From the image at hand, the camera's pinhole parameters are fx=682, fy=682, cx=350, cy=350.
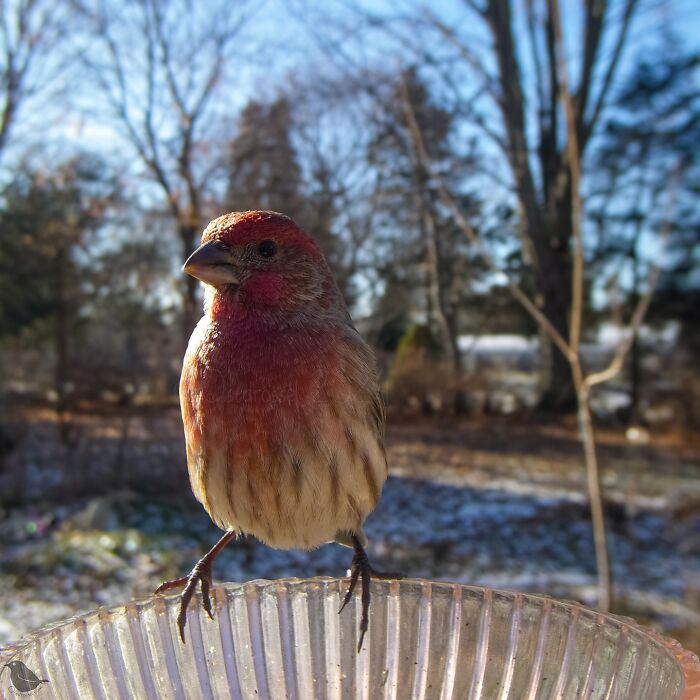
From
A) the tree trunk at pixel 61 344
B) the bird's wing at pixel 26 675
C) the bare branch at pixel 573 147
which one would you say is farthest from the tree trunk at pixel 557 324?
the bird's wing at pixel 26 675

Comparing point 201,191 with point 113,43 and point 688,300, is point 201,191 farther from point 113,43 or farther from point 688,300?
point 688,300

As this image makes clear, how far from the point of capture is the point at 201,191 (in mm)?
4312

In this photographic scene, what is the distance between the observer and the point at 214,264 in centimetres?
129

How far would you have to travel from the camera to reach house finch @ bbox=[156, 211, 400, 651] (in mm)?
1296

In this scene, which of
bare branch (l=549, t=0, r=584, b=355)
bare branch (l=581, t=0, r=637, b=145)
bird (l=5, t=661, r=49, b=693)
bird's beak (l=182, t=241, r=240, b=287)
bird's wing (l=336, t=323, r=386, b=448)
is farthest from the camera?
bare branch (l=581, t=0, r=637, b=145)

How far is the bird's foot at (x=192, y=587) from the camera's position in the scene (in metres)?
1.27

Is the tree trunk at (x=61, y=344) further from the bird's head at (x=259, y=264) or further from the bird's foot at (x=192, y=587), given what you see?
the bird's head at (x=259, y=264)

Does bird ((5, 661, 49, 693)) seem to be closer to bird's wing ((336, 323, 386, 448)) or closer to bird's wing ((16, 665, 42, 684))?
bird's wing ((16, 665, 42, 684))

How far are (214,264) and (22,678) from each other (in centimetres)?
74

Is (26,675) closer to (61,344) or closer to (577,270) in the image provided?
(577,270)

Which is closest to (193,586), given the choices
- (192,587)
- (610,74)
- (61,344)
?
(192,587)

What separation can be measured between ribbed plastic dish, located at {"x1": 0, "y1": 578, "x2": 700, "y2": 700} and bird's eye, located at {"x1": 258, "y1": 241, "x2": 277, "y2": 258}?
0.66m

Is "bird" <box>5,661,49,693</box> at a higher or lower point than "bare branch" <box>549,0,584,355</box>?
lower

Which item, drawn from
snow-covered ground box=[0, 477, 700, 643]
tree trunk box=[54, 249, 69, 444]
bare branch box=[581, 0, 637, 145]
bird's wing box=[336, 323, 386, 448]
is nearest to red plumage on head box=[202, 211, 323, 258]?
bird's wing box=[336, 323, 386, 448]
